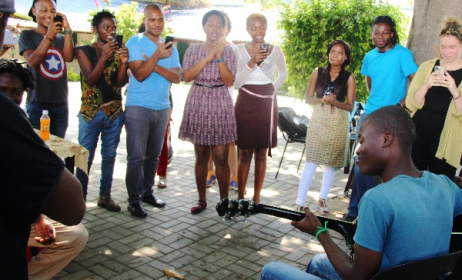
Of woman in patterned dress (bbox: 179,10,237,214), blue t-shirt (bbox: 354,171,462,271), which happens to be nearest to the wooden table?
woman in patterned dress (bbox: 179,10,237,214)

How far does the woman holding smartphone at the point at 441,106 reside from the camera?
4.38 m

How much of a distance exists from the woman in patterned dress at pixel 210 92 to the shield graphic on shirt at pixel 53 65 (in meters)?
Answer: 1.38

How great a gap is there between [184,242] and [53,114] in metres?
2.04

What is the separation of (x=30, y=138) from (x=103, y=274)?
9.08ft

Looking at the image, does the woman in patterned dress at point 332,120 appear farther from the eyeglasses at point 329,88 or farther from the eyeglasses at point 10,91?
the eyeglasses at point 10,91

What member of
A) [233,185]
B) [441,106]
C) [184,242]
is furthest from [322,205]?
[184,242]

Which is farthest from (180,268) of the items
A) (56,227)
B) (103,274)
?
(56,227)

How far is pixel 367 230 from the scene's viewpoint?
1938 millimetres

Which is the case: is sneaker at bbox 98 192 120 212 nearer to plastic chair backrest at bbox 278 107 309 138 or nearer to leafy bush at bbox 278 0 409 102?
plastic chair backrest at bbox 278 107 309 138

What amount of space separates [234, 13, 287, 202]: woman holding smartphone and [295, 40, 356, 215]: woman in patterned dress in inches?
20.3

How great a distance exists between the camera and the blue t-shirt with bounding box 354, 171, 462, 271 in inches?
75.7

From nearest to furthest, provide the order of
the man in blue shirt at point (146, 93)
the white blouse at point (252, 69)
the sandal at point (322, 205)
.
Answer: the man in blue shirt at point (146, 93), the white blouse at point (252, 69), the sandal at point (322, 205)

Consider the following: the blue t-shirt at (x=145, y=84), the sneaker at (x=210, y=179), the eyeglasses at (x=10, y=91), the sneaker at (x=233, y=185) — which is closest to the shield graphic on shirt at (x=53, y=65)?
the blue t-shirt at (x=145, y=84)

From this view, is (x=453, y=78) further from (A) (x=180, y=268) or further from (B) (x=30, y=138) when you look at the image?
(B) (x=30, y=138)
